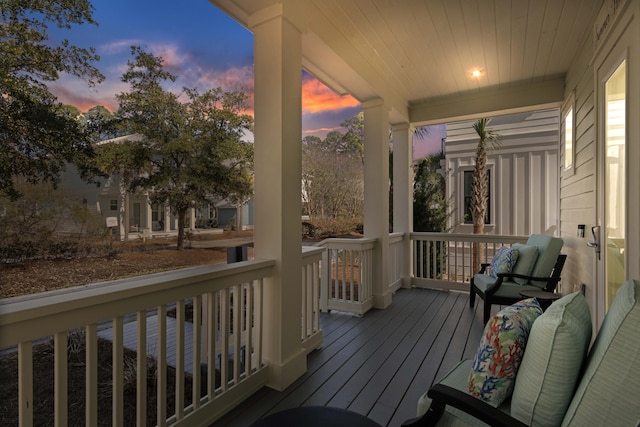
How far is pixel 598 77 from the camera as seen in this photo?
259 cm

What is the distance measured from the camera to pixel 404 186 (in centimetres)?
518

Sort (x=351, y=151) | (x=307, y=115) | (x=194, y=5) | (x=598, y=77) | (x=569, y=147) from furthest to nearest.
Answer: (x=351, y=151) → (x=307, y=115) → (x=569, y=147) → (x=598, y=77) → (x=194, y=5)

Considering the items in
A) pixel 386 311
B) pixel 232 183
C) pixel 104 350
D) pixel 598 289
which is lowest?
pixel 386 311

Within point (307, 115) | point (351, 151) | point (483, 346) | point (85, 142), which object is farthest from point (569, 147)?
point (85, 142)

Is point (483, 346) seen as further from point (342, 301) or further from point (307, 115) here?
point (307, 115)

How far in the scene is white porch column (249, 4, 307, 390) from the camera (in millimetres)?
2311

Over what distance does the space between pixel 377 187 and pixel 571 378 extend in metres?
3.24

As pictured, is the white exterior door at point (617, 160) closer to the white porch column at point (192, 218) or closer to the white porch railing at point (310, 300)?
the white porch railing at point (310, 300)

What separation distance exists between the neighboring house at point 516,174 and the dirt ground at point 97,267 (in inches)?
266

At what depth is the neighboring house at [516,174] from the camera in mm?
6965

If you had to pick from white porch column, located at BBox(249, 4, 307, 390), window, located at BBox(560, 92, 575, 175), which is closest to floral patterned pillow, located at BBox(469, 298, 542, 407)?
white porch column, located at BBox(249, 4, 307, 390)

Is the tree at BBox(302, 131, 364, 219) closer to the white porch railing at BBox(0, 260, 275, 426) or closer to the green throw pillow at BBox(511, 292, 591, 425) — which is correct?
the white porch railing at BBox(0, 260, 275, 426)

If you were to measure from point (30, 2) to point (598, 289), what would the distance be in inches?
159

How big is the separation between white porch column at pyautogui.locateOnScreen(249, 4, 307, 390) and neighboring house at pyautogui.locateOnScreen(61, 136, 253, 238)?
0.30 metres
